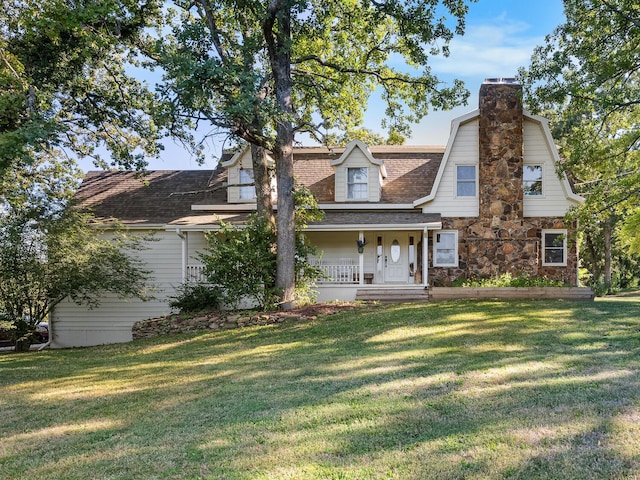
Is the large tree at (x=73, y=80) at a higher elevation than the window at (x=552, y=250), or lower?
higher

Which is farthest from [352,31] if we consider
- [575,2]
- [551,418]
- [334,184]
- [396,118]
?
[551,418]

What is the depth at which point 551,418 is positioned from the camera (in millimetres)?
4117

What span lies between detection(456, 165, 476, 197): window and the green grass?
773 cm

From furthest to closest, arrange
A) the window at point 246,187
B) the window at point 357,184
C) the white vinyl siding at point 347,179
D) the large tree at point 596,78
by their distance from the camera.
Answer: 1. the window at point 246,187
2. the window at point 357,184
3. the white vinyl siding at point 347,179
4. the large tree at point 596,78

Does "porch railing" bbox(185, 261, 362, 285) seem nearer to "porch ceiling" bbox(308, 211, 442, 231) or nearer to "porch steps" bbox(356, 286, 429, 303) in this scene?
"porch steps" bbox(356, 286, 429, 303)

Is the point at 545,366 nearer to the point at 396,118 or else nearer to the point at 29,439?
the point at 29,439

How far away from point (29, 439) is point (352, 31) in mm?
14599

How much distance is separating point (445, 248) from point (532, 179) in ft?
13.0

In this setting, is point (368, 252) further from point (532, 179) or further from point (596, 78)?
point (596, 78)

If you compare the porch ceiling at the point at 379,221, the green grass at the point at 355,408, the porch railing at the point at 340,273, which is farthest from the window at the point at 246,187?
the green grass at the point at 355,408

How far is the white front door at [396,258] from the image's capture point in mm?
16844

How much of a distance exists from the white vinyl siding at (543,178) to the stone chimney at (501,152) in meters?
0.56

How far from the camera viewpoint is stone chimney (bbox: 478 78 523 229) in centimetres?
1567

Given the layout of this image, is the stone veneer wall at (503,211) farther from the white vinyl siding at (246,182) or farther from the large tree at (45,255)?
the large tree at (45,255)
